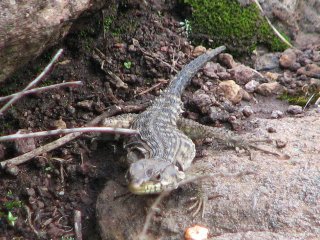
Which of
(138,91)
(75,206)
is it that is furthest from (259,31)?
(75,206)

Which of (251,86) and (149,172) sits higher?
(149,172)

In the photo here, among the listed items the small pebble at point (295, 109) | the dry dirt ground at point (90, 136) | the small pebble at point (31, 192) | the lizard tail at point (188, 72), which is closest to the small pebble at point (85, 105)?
the dry dirt ground at point (90, 136)

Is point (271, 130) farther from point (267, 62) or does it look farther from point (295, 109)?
point (267, 62)

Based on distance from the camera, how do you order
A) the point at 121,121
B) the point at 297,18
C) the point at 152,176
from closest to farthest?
1. the point at 152,176
2. the point at 121,121
3. the point at 297,18

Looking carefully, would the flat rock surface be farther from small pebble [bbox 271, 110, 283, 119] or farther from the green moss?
the green moss

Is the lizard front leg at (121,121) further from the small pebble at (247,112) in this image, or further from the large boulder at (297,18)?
the large boulder at (297,18)

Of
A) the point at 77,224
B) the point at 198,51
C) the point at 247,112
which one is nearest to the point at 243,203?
the point at 77,224

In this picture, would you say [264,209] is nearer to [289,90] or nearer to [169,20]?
[289,90]
